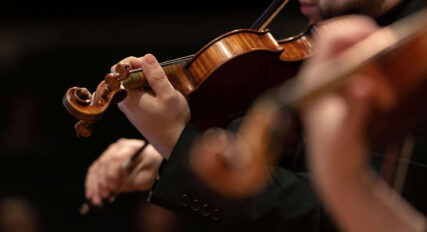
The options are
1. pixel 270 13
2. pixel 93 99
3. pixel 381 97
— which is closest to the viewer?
pixel 381 97

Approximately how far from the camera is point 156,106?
75 centimetres

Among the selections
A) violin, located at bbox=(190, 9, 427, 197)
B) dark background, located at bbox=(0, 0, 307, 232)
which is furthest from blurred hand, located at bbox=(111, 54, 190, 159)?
dark background, located at bbox=(0, 0, 307, 232)

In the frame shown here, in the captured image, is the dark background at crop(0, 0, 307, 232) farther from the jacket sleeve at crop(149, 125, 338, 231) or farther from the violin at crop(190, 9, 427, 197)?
the violin at crop(190, 9, 427, 197)

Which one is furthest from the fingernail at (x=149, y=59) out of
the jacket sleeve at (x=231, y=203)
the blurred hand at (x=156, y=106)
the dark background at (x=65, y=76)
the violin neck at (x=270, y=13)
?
the dark background at (x=65, y=76)

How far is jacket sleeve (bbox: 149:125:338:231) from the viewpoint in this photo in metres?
0.75

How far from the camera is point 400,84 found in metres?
0.29

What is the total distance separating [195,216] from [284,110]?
1.67 ft

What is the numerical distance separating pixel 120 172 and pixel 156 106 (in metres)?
0.36

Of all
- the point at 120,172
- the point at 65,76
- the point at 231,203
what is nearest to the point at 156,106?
the point at 231,203

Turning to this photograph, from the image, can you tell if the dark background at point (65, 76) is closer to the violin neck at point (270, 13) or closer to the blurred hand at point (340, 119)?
the violin neck at point (270, 13)

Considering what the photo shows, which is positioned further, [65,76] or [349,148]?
[65,76]

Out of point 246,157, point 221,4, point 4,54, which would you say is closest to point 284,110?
point 246,157

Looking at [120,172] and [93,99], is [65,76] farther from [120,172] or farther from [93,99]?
[93,99]

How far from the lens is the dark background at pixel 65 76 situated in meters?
1.90
